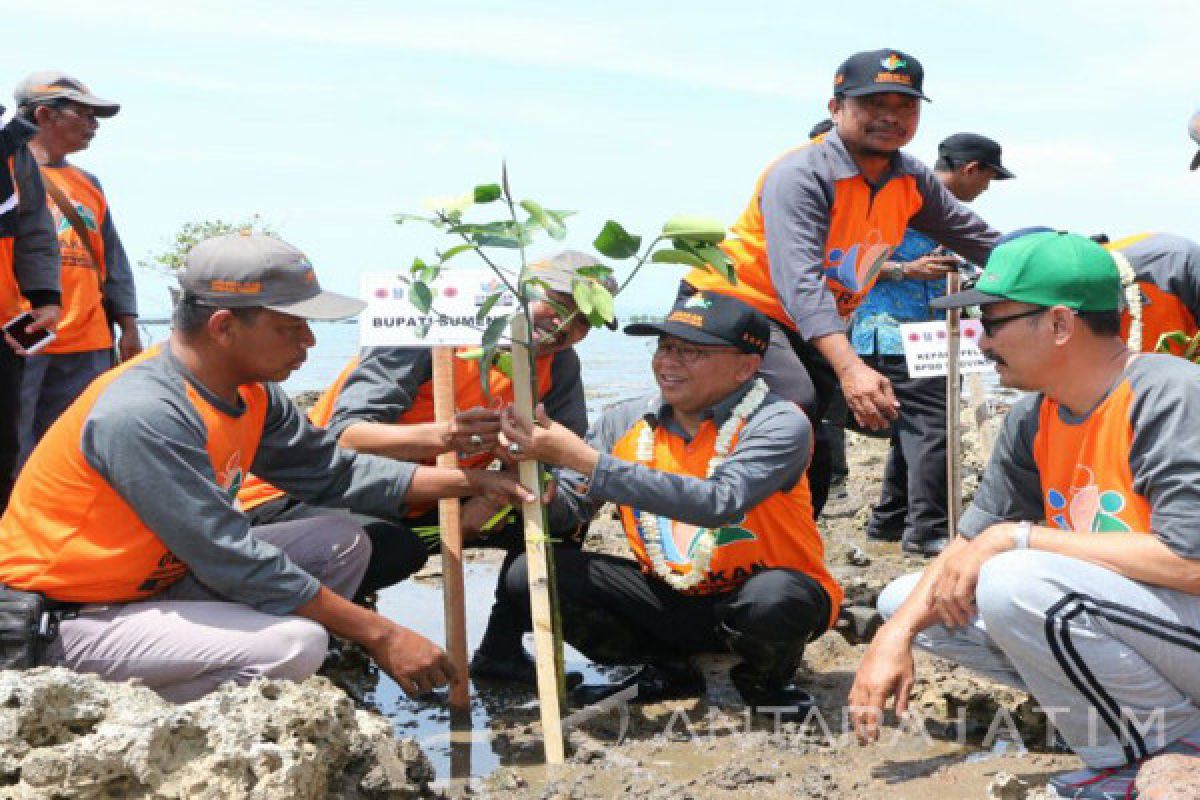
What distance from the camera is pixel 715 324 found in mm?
4078

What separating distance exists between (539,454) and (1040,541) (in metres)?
1.44

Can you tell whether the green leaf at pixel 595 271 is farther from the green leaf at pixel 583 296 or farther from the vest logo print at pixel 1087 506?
the vest logo print at pixel 1087 506

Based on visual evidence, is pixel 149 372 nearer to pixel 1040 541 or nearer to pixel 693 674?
pixel 693 674

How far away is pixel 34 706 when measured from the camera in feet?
Answer: 9.25

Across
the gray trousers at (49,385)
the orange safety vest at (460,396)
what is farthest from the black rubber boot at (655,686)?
the gray trousers at (49,385)

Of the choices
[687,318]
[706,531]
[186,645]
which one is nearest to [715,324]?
[687,318]

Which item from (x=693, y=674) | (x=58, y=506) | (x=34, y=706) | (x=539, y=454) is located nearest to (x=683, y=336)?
(x=539, y=454)

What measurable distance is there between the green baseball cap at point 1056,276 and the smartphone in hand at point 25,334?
138 inches

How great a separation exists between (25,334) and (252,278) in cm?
195

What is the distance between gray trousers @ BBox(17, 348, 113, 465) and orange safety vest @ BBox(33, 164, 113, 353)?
0.07 meters

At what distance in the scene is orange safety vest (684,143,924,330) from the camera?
15.7 feet

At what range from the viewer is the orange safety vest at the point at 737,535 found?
13.7 feet

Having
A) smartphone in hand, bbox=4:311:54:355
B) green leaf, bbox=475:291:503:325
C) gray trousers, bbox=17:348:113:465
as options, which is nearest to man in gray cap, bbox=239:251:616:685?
green leaf, bbox=475:291:503:325

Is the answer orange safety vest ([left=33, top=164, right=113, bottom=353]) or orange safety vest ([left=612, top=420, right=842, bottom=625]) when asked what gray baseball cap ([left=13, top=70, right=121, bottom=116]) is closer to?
orange safety vest ([left=33, top=164, right=113, bottom=353])
